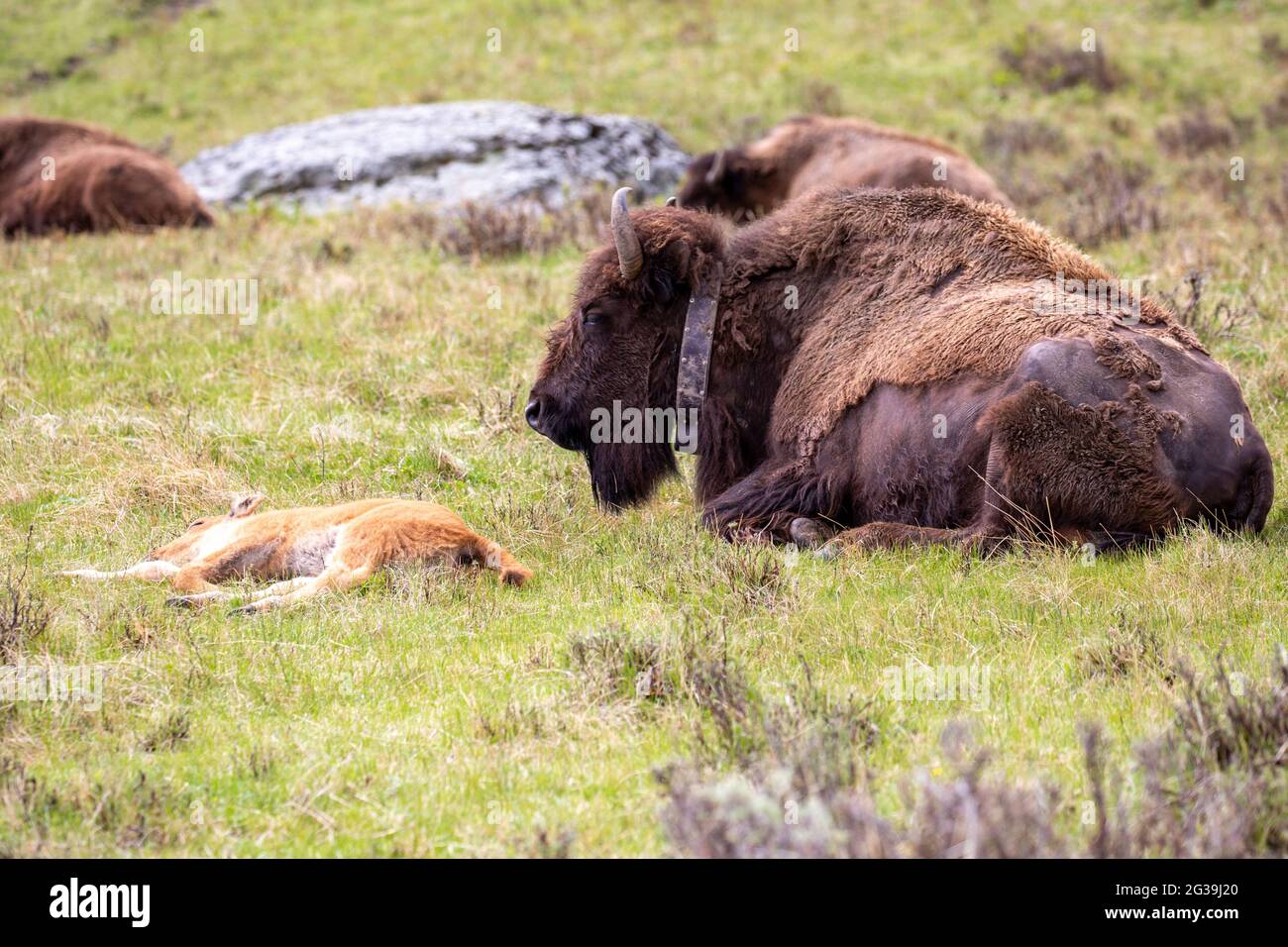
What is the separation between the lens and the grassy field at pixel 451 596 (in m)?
3.84

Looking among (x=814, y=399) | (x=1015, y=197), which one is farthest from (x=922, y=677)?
(x=1015, y=197)

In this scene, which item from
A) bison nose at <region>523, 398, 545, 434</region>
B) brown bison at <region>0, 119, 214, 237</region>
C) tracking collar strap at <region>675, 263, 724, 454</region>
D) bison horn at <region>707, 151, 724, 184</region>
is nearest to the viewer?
tracking collar strap at <region>675, 263, 724, 454</region>

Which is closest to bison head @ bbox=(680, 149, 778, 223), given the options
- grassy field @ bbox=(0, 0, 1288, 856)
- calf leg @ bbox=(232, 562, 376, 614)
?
grassy field @ bbox=(0, 0, 1288, 856)

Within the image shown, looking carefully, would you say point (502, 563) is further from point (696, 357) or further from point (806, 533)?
point (696, 357)

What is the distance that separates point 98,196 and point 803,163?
7.73 metres

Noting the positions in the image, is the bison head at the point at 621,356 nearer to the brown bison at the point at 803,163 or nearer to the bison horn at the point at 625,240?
the bison horn at the point at 625,240

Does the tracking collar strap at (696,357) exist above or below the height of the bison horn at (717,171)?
above

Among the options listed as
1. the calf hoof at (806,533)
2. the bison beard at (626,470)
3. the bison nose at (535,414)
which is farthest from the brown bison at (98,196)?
the calf hoof at (806,533)

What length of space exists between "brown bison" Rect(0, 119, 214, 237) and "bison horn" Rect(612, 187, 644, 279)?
377 inches

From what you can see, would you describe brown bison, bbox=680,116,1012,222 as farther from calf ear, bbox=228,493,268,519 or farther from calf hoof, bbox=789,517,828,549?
calf ear, bbox=228,493,268,519

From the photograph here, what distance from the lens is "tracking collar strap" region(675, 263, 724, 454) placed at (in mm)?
6726

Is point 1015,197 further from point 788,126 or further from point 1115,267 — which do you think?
point 1115,267

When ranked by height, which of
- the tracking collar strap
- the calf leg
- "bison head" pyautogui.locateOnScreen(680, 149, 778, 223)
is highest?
the tracking collar strap

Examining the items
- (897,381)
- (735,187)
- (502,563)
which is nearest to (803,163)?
(735,187)
